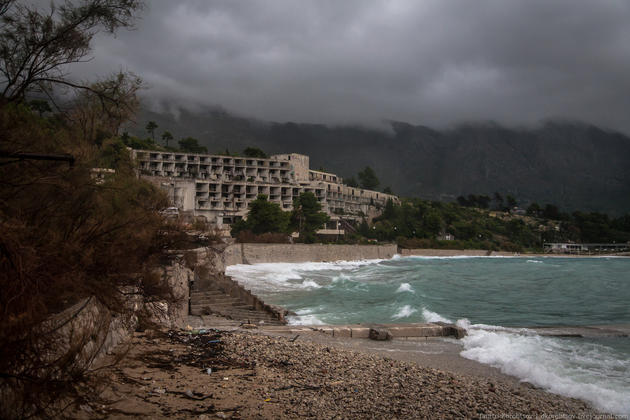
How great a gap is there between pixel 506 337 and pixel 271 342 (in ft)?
24.1

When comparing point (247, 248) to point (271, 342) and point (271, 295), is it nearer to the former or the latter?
point (271, 295)

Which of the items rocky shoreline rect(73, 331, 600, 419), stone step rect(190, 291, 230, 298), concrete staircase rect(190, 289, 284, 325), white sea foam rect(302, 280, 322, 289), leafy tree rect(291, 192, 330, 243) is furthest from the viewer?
leafy tree rect(291, 192, 330, 243)

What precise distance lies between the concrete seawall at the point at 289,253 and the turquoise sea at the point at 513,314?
2.18 metres

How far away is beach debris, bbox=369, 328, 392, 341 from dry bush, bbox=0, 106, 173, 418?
6042 millimetres

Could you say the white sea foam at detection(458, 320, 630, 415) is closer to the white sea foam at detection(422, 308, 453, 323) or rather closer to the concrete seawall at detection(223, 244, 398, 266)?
the white sea foam at detection(422, 308, 453, 323)

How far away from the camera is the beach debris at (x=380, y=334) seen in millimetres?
12461

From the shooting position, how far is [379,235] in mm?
98875

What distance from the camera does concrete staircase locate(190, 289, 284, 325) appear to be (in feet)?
48.1

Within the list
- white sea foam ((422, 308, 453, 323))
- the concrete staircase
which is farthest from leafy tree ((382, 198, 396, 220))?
the concrete staircase

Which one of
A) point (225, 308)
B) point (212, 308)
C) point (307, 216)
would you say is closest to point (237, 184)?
point (307, 216)

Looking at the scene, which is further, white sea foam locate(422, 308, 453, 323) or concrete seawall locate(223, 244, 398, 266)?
concrete seawall locate(223, 244, 398, 266)

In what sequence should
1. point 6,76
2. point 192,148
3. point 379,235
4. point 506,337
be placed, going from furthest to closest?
point 192,148 → point 379,235 → point 506,337 → point 6,76

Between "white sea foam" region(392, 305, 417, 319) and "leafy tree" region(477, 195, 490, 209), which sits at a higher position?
"leafy tree" region(477, 195, 490, 209)

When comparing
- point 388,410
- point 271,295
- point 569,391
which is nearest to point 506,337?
point 569,391
